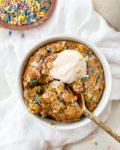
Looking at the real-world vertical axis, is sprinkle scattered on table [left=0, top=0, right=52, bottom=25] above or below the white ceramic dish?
above

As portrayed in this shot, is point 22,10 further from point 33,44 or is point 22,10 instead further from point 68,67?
point 68,67

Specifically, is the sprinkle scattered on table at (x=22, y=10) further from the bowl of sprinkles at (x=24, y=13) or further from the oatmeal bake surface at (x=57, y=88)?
the oatmeal bake surface at (x=57, y=88)

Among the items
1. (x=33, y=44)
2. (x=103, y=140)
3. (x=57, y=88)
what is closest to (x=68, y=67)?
(x=57, y=88)

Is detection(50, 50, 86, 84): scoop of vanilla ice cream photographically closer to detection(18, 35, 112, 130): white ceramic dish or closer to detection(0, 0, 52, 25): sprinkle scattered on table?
detection(18, 35, 112, 130): white ceramic dish

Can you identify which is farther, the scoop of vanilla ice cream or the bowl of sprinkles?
the bowl of sprinkles

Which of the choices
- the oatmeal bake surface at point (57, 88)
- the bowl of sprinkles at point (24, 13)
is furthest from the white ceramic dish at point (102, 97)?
the bowl of sprinkles at point (24, 13)

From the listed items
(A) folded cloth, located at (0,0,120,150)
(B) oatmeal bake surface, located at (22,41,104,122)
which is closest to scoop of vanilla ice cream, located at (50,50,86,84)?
(B) oatmeal bake surface, located at (22,41,104,122)

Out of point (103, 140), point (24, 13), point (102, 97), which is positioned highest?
point (24, 13)

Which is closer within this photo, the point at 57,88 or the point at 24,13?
the point at 57,88
